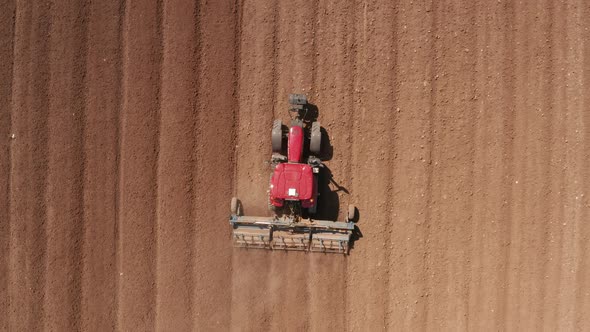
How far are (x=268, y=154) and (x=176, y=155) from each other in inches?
74.2

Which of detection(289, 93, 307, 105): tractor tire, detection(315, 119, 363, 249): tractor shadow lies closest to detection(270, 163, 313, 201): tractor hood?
detection(315, 119, 363, 249): tractor shadow

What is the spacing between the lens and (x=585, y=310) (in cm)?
757

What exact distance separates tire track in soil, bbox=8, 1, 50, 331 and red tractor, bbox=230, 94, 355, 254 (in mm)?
4064

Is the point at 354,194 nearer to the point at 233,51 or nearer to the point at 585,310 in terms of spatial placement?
the point at 233,51

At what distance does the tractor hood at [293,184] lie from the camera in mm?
6742

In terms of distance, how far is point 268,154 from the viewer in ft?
25.3

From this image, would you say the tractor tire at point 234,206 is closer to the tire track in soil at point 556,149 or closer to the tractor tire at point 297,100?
the tractor tire at point 297,100

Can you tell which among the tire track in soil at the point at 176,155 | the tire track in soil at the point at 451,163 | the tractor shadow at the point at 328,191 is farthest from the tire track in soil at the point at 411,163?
the tire track in soil at the point at 176,155

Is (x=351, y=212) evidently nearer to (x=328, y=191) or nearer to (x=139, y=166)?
(x=328, y=191)

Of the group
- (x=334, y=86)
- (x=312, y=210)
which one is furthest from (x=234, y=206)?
(x=334, y=86)

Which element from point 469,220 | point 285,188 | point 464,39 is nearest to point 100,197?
point 285,188

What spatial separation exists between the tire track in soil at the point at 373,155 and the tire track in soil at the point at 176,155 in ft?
11.0

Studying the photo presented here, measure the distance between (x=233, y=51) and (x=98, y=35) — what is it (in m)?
2.79

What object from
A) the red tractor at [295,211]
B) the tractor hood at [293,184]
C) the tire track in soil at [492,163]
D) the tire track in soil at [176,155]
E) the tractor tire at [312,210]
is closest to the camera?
the tractor hood at [293,184]
